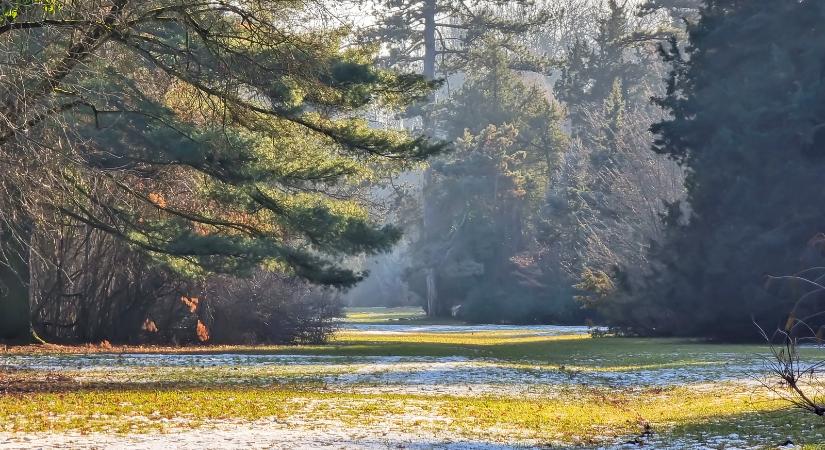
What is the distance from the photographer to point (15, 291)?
32.6m

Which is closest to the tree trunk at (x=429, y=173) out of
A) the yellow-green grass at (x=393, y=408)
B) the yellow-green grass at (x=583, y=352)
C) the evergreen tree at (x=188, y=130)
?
the yellow-green grass at (x=583, y=352)

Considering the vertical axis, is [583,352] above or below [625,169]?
below

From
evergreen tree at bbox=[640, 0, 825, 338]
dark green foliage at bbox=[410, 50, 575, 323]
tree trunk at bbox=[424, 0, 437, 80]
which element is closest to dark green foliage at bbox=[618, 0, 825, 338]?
evergreen tree at bbox=[640, 0, 825, 338]

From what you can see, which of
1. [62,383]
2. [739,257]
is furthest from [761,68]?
[62,383]

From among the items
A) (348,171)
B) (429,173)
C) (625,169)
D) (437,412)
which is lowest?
(437,412)

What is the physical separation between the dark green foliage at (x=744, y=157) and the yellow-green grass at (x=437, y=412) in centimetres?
1936

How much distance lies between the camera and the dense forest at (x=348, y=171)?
18688mm

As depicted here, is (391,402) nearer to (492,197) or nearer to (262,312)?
(262,312)

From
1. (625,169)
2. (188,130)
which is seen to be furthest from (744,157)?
(625,169)

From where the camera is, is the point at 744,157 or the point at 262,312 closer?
the point at 744,157

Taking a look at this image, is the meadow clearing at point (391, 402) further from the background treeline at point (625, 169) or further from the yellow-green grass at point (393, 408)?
the background treeline at point (625, 169)

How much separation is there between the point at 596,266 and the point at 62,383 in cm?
4487

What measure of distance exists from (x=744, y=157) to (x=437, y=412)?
2611 cm

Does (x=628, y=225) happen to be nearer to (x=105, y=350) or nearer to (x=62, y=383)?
(x=105, y=350)
